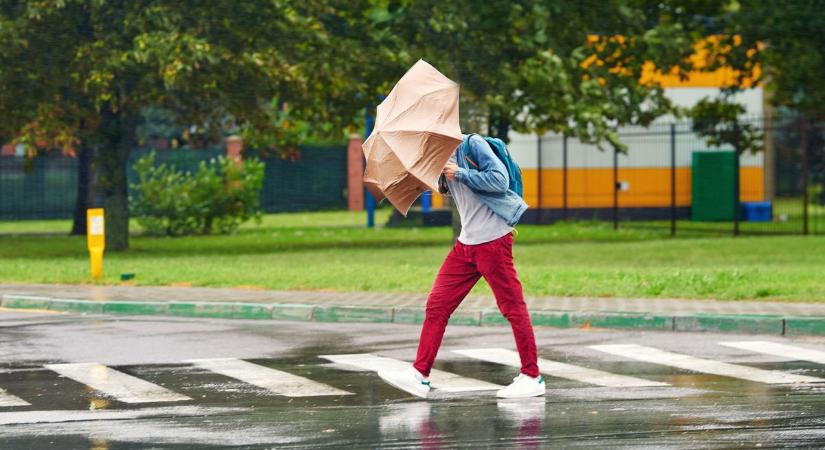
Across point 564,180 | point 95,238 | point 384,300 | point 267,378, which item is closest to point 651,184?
point 564,180

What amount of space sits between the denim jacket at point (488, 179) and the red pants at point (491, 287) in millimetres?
204

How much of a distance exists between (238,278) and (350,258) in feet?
20.2

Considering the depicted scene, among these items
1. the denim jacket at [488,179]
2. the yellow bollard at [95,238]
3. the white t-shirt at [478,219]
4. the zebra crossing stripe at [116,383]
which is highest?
the denim jacket at [488,179]

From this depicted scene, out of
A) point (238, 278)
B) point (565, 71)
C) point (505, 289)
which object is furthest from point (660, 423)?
point (565, 71)

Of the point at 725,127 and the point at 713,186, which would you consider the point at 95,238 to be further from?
the point at 713,186

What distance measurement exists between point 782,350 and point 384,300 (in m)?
4.74

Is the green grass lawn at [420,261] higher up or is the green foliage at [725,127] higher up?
the green foliage at [725,127]

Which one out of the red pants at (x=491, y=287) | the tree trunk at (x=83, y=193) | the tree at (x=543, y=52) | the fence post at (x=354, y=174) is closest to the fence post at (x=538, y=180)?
the tree at (x=543, y=52)

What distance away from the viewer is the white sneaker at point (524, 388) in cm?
896

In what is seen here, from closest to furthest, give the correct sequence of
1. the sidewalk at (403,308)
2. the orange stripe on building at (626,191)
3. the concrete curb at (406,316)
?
the concrete curb at (406,316), the sidewalk at (403,308), the orange stripe on building at (626,191)

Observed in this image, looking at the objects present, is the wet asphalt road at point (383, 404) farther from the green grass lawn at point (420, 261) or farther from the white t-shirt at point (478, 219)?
the green grass lawn at point (420, 261)

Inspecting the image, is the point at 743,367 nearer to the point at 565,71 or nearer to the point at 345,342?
the point at 345,342

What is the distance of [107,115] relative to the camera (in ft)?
88.6

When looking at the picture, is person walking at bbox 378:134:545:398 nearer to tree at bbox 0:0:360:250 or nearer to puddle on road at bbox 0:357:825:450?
puddle on road at bbox 0:357:825:450
